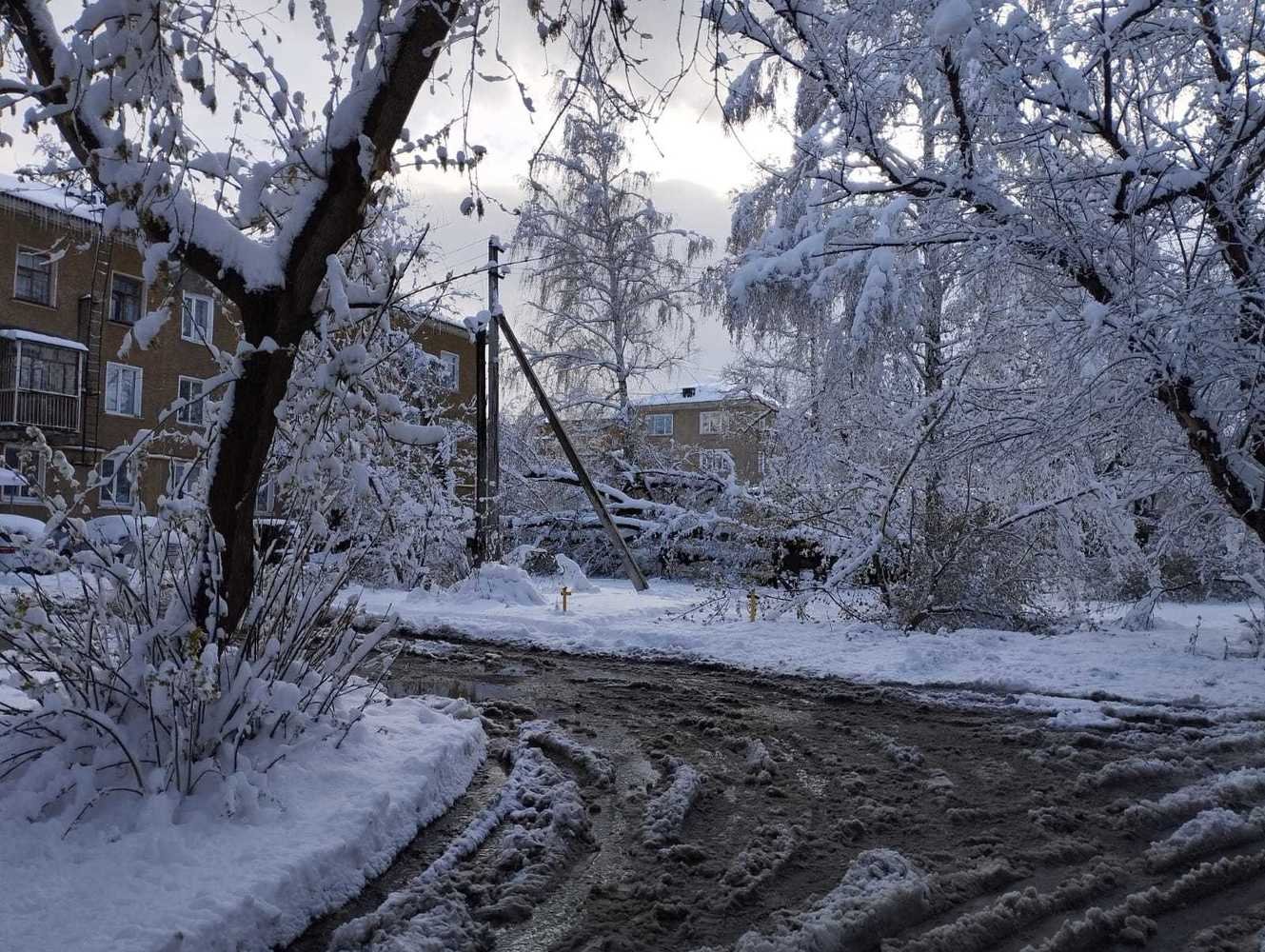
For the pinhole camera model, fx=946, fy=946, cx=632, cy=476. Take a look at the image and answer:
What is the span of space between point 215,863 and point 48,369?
26.4 meters

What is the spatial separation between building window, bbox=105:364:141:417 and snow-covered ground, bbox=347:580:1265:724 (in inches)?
665

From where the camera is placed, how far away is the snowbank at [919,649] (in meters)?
7.82

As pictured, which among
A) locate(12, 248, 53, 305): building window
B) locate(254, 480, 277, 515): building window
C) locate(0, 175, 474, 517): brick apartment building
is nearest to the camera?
locate(254, 480, 277, 515): building window

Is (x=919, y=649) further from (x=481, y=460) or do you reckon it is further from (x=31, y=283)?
(x=31, y=283)

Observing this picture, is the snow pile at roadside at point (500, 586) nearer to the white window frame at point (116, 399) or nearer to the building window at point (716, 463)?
the building window at point (716, 463)

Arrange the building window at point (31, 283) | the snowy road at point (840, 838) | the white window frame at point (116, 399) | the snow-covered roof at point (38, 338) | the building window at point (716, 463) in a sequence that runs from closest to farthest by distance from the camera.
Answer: the snowy road at point (840, 838) → the building window at point (716, 463) → the snow-covered roof at point (38, 338) → the building window at point (31, 283) → the white window frame at point (116, 399)

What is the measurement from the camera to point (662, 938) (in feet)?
10.5

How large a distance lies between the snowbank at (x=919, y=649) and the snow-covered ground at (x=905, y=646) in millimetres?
13

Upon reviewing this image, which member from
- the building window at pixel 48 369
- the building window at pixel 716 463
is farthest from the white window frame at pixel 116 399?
the building window at pixel 716 463

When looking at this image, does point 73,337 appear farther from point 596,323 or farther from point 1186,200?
point 1186,200

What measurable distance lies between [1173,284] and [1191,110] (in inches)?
72.9

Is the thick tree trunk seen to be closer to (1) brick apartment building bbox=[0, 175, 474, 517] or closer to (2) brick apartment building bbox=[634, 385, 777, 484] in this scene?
(2) brick apartment building bbox=[634, 385, 777, 484]

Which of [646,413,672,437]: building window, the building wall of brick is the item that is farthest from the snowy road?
[646,413,672,437]: building window

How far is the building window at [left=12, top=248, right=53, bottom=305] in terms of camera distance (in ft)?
82.5
